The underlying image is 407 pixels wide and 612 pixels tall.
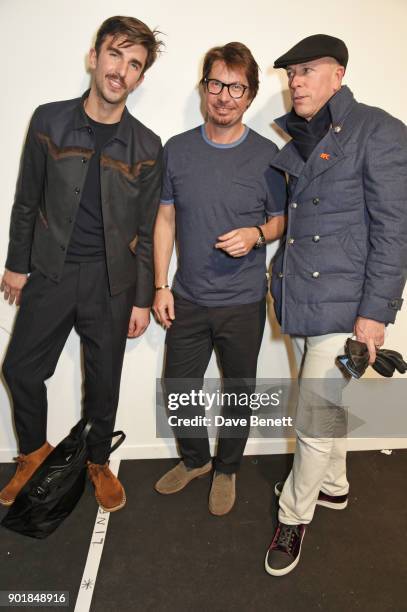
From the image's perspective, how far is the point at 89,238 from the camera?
2057 millimetres

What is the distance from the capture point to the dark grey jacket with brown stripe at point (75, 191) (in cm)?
195

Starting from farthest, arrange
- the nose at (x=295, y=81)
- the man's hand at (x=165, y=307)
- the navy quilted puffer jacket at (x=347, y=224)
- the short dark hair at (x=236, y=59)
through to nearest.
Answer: the man's hand at (x=165, y=307), the short dark hair at (x=236, y=59), the nose at (x=295, y=81), the navy quilted puffer jacket at (x=347, y=224)

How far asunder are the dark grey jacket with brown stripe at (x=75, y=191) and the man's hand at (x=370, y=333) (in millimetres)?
1034

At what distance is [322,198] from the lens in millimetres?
1826

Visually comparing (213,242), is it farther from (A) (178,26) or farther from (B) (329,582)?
(B) (329,582)

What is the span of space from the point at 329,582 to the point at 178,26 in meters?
2.67

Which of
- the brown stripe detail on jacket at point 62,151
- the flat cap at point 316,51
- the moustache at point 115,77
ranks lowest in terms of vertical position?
the brown stripe detail on jacket at point 62,151

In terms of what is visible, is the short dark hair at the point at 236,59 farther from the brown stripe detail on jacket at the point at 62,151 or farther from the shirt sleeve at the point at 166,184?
A: the brown stripe detail on jacket at the point at 62,151

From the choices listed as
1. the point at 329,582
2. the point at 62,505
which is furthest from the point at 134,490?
the point at 329,582

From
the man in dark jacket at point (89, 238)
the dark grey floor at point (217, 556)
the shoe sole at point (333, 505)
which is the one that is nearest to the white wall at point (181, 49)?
the man in dark jacket at point (89, 238)

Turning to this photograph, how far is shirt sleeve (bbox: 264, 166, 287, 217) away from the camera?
2109 mm

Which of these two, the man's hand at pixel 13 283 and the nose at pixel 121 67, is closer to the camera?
the nose at pixel 121 67

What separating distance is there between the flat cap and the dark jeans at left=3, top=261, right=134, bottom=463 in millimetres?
1183

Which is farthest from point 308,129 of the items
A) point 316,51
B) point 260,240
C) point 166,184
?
point 166,184
